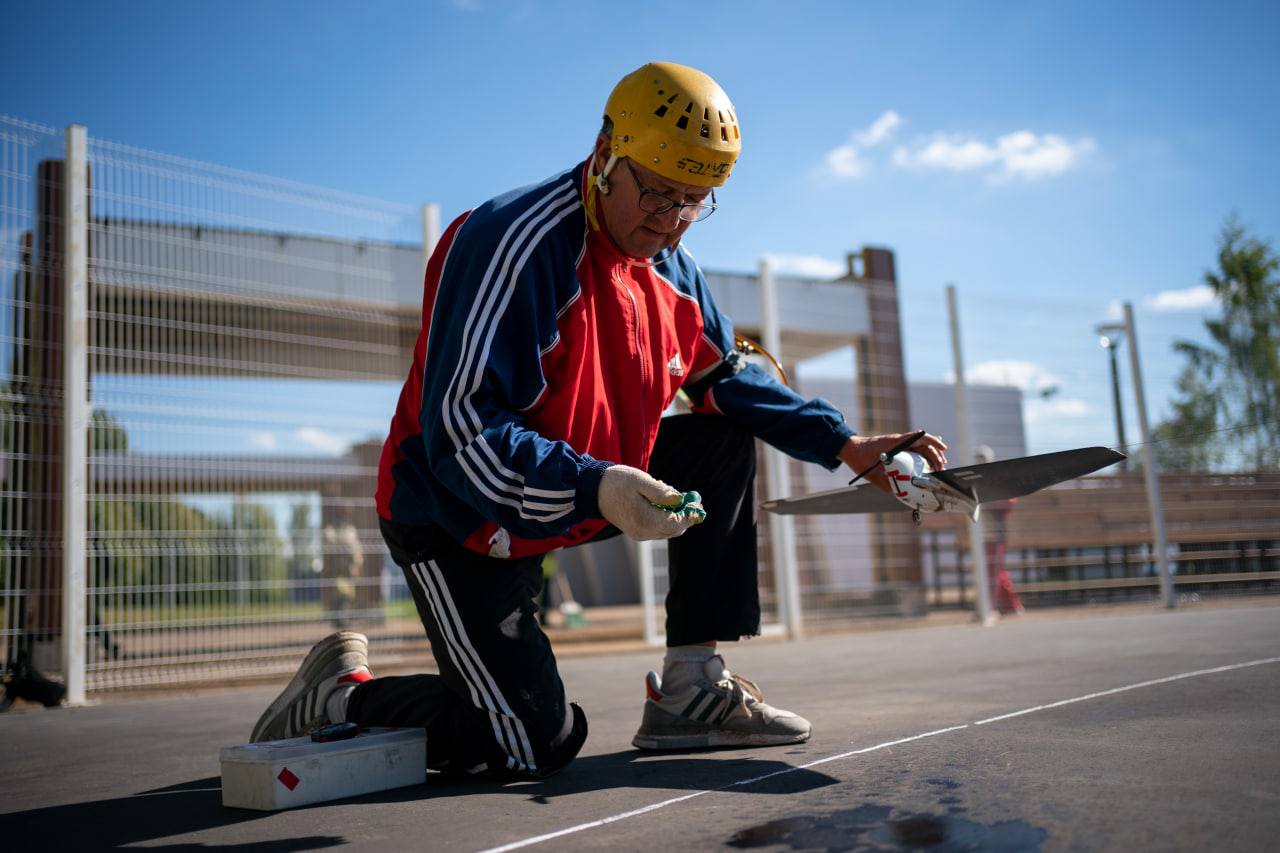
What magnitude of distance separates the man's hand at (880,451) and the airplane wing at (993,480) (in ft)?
0.22

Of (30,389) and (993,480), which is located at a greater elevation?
(30,389)

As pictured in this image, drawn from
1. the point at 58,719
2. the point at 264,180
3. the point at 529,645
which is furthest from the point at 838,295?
the point at 529,645

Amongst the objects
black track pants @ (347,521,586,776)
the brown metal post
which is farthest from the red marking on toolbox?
the brown metal post

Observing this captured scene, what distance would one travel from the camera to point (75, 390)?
18.1 ft

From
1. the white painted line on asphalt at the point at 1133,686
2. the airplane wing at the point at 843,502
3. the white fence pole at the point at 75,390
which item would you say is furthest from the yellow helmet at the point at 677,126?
the white fence pole at the point at 75,390

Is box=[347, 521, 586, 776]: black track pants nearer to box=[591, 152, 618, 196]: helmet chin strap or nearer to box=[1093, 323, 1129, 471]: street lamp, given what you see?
box=[591, 152, 618, 196]: helmet chin strap

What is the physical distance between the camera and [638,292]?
2365 millimetres

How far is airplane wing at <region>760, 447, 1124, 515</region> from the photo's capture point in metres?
2.37

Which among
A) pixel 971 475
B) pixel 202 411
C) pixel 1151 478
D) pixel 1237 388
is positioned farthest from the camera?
pixel 1237 388

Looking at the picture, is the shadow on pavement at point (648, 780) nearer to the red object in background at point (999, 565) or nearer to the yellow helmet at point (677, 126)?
the yellow helmet at point (677, 126)

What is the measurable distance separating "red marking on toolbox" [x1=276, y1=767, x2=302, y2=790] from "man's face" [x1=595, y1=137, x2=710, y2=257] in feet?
4.11

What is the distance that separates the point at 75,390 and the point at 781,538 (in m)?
5.28

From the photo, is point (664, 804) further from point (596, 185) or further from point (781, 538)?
point (781, 538)

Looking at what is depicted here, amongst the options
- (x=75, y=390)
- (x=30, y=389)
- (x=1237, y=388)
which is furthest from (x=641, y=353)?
(x=1237, y=388)
